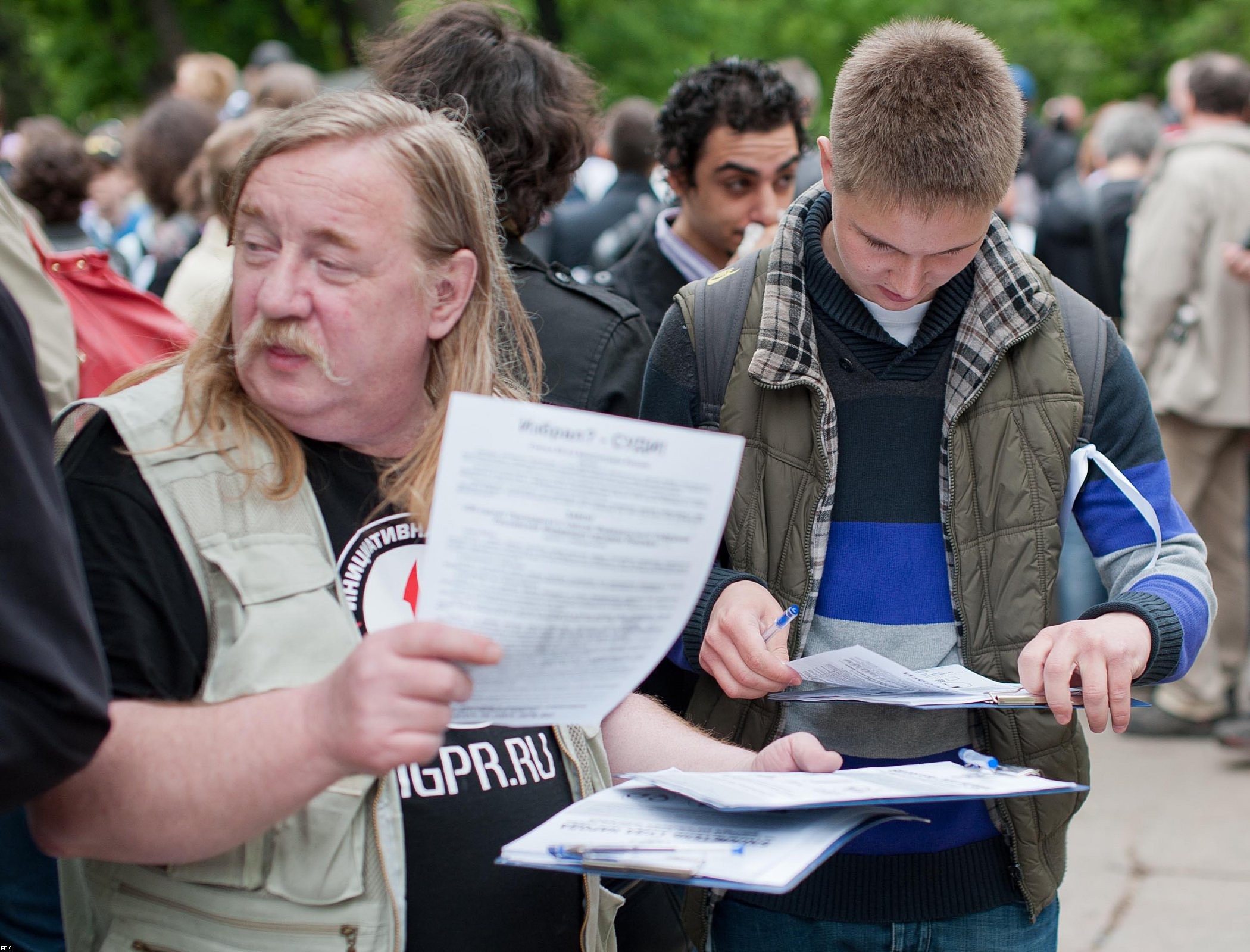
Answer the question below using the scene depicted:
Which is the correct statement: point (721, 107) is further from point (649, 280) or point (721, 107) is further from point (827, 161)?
point (827, 161)

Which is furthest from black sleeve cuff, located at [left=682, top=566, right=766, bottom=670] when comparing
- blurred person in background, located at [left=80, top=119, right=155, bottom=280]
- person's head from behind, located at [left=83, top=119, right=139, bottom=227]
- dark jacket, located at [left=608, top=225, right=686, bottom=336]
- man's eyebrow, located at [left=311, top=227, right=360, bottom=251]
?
person's head from behind, located at [left=83, top=119, right=139, bottom=227]

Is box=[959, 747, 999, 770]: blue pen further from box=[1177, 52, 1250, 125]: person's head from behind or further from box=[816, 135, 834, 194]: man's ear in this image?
box=[1177, 52, 1250, 125]: person's head from behind

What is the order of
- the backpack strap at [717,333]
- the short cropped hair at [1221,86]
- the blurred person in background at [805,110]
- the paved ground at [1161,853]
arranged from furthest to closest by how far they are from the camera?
the short cropped hair at [1221,86], the paved ground at [1161,853], the blurred person in background at [805,110], the backpack strap at [717,333]

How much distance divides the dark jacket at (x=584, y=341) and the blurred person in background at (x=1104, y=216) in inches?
172

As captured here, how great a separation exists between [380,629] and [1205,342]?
4.67 m


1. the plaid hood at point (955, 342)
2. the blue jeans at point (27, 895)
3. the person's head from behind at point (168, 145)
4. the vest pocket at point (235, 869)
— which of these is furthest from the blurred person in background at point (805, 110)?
the person's head from behind at point (168, 145)

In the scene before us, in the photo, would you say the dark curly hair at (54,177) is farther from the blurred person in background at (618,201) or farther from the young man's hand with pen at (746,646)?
the young man's hand with pen at (746,646)

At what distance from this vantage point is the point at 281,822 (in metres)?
1.44

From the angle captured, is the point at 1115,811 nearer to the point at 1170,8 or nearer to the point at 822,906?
the point at 822,906

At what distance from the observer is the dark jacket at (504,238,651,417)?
2553 mm

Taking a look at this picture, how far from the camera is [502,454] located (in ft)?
4.04

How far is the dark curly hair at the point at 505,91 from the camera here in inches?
109

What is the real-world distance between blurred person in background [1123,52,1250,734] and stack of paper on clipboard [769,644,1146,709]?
3.94 metres

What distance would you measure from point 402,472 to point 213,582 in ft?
1.00
